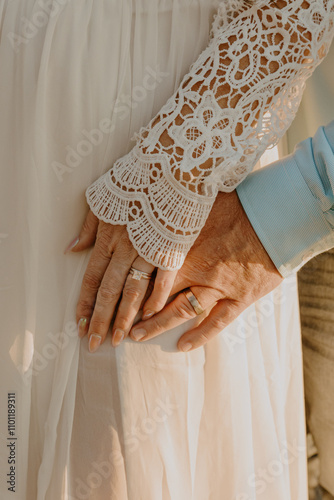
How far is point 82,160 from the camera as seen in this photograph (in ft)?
2.60

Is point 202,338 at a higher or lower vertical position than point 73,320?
lower

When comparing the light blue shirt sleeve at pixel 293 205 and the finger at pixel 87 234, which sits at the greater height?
the finger at pixel 87 234

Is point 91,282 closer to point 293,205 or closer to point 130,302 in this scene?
point 130,302

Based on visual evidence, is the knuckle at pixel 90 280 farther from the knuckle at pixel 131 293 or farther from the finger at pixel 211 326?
the finger at pixel 211 326

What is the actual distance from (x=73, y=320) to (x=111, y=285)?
90 mm

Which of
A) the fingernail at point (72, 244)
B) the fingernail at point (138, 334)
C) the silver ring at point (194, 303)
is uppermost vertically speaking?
the fingernail at point (72, 244)

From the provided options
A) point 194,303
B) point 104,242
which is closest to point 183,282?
point 194,303

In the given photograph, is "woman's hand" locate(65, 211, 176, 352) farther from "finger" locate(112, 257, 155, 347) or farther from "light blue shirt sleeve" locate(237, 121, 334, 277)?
"light blue shirt sleeve" locate(237, 121, 334, 277)

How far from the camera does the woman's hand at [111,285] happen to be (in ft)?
2.52

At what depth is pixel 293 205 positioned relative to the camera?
781 mm

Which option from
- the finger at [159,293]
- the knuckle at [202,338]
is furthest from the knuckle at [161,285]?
the knuckle at [202,338]

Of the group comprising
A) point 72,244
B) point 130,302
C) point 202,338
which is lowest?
point 202,338

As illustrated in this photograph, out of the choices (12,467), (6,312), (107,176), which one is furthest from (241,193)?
(12,467)

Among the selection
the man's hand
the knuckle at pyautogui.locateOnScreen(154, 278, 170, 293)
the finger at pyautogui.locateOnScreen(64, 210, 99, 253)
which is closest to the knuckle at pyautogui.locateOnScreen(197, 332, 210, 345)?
the man's hand
